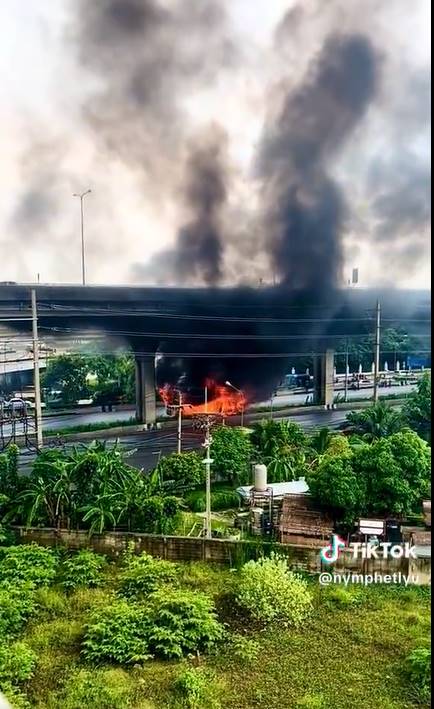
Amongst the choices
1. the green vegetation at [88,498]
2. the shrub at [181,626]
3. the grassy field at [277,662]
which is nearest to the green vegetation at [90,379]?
the green vegetation at [88,498]

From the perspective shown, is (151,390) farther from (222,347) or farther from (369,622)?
(369,622)

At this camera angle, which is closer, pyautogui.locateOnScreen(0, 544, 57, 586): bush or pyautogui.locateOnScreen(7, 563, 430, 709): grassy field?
pyautogui.locateOnScreen(7, 563, 430, 709): grassy field

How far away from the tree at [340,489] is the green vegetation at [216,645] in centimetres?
55

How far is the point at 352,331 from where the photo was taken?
8.29 metres

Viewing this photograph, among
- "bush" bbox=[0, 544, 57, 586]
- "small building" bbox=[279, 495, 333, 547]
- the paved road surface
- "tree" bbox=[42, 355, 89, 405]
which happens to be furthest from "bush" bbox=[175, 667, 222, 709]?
"tree" bbox=[42, 355, 89, 405]

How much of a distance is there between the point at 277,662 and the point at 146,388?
5636mm

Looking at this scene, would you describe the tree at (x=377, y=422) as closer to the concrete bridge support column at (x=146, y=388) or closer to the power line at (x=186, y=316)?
the power line at (x=186, y=316)

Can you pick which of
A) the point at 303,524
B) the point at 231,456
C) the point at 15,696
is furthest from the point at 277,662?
the point at 231,456

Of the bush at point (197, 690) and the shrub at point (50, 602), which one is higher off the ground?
the shrub at point (50, 602)

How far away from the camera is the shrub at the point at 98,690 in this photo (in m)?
2.19

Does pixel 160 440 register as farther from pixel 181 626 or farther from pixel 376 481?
pixel 181 626

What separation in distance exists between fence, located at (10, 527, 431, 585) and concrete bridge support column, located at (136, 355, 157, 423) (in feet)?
13.8

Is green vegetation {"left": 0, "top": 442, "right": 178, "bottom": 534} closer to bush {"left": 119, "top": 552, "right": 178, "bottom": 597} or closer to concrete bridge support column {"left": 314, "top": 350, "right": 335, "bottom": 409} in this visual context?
bush {"left": 119, "top": 552, "right": 178, "bottom": 597}

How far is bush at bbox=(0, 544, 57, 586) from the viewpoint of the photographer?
3.15 meters
